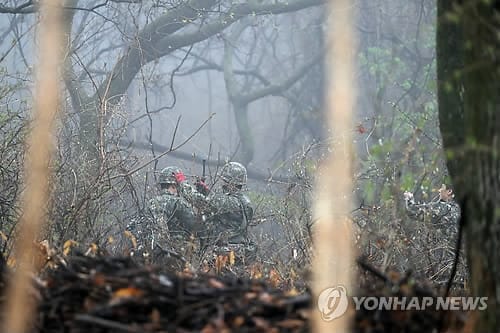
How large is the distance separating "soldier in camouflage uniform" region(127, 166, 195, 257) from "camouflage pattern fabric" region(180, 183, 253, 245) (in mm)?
158

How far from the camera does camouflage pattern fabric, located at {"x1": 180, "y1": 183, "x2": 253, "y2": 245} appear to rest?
30.2ft

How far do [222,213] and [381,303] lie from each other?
21.0 feet

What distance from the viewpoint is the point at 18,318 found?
3230 mm

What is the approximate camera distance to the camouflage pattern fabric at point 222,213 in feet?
30.2

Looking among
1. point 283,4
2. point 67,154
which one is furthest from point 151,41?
point 67,154

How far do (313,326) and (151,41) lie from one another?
40.3 feet

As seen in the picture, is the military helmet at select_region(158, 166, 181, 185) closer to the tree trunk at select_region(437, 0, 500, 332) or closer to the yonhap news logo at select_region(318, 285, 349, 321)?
the yonhap news logo at select_region(318, 285, 349, 321)

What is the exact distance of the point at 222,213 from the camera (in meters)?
9.54

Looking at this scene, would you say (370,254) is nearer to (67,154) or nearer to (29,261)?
(29,261)

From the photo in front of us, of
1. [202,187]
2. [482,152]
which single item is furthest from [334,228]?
[482,152]

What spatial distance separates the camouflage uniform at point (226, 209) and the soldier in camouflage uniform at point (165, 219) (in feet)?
0.53

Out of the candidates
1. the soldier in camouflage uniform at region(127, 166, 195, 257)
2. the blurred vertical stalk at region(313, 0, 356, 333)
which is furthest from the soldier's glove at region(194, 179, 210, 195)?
the blurred vertical stalk at region(313, 0, 356, 333)

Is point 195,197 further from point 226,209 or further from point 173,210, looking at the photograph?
point 226,209

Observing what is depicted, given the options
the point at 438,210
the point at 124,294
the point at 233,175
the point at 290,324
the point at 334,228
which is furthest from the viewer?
the point at 233,175
